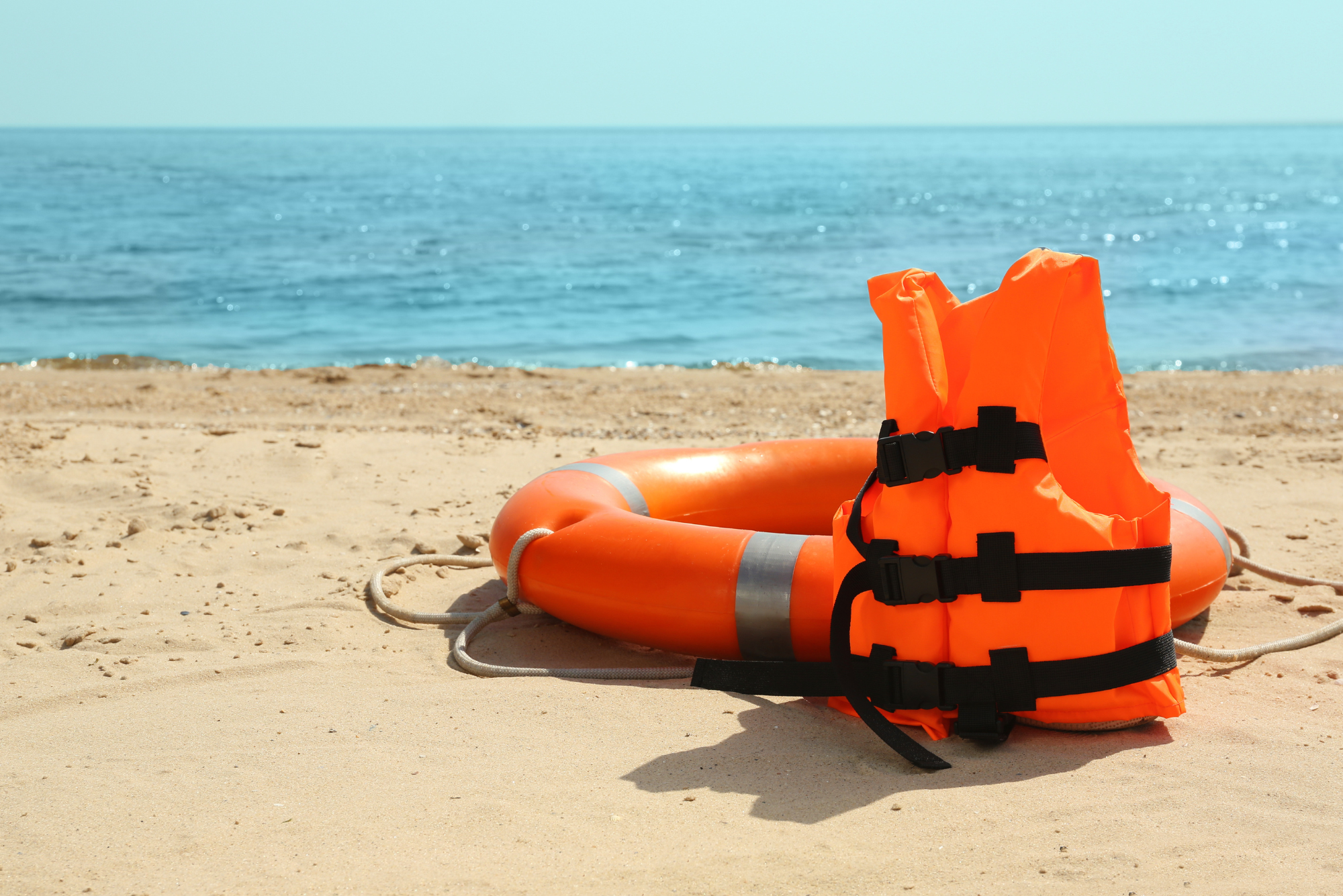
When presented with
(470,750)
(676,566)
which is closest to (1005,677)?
(676,566)

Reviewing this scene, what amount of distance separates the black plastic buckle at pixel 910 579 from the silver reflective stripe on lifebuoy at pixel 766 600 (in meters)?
0.53

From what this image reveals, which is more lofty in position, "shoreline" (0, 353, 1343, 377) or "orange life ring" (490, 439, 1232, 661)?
"orange life ring" (490, 439, 1232, 661)

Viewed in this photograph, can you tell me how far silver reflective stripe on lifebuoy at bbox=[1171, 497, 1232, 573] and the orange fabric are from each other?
2.97 feet

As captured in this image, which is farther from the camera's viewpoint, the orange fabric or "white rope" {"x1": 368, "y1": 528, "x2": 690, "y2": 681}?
"white rope" {"x1": 368, "y1": 528, "x2": 690, "y2": 681}

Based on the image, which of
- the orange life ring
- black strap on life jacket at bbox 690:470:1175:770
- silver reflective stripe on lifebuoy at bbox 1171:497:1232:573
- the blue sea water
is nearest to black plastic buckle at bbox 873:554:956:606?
black strap on life jacket at bbox 690:470:1175:770

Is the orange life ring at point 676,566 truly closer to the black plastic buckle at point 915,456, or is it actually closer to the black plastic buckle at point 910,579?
the black plastic buckle at point 910,579

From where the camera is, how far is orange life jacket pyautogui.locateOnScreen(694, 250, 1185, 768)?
8.32 feet

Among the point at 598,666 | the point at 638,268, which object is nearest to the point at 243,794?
the point at 598,666

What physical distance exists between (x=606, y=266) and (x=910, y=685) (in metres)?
15.5

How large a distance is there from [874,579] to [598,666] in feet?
3.67

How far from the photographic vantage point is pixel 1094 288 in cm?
264

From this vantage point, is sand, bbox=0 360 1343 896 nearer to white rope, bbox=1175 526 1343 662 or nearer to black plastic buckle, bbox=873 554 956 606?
white rope, bbox=1175 526 1343 662

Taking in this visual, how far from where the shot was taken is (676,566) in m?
3.23

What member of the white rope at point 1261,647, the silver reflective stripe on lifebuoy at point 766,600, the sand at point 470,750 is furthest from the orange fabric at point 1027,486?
the white rope at point 1261,647
